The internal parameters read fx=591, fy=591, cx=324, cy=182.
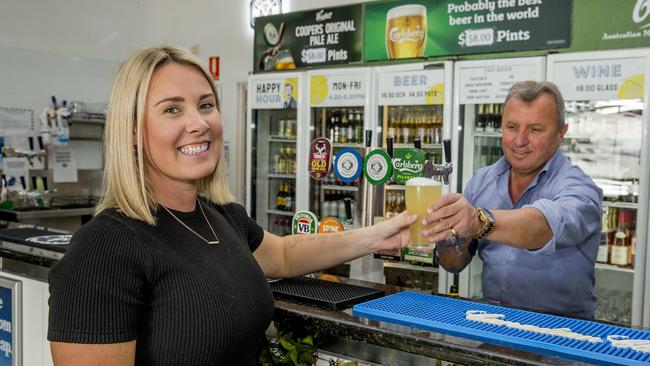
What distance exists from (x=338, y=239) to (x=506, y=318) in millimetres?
661

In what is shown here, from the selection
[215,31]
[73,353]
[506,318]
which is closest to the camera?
[73,353]

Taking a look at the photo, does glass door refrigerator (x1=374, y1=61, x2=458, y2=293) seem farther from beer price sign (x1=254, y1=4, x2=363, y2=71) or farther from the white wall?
the white wall

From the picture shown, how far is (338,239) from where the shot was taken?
2.13m

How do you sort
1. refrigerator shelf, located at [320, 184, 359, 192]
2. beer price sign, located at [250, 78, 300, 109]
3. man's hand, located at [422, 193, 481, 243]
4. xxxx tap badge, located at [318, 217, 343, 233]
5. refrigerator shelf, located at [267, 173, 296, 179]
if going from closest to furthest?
man's hand, located at [422, 193, 481, 243] → xxxx tap badge, located at [318, 217, 343, 233] → refrigerator shelf, located at [320, 184, 359, 192] → beer price sign, located at [250, 78, 300, 109] → refrigerator shelf, located at [267, 173, 296, 179]

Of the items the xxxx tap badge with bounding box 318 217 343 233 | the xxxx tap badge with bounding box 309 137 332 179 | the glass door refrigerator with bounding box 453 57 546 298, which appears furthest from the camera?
the glass door refrigerator with bounding box 453 57 546 298

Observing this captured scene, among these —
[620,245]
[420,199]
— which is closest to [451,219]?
[420,199]

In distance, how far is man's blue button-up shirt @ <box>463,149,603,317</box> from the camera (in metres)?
2.28

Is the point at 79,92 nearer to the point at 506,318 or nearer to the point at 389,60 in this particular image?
the point at 389,60

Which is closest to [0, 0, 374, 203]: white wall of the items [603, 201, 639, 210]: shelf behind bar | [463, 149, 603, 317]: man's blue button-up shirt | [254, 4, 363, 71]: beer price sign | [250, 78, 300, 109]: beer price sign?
[254, 4, 363, 71]: beer price sign

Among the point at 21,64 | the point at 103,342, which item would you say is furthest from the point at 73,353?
the point at 21,64

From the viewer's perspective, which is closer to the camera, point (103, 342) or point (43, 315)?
point (103, 342)

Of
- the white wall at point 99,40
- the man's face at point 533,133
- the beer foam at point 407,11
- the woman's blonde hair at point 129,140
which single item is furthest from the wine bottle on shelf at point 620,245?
the woman's blonde hair at point 129,140

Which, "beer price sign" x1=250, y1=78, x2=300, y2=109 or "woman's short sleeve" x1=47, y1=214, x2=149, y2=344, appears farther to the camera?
"beer price sign" x1=250, y1=78, x2=300, y2=109

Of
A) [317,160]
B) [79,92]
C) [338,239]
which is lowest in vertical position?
[338,239]
